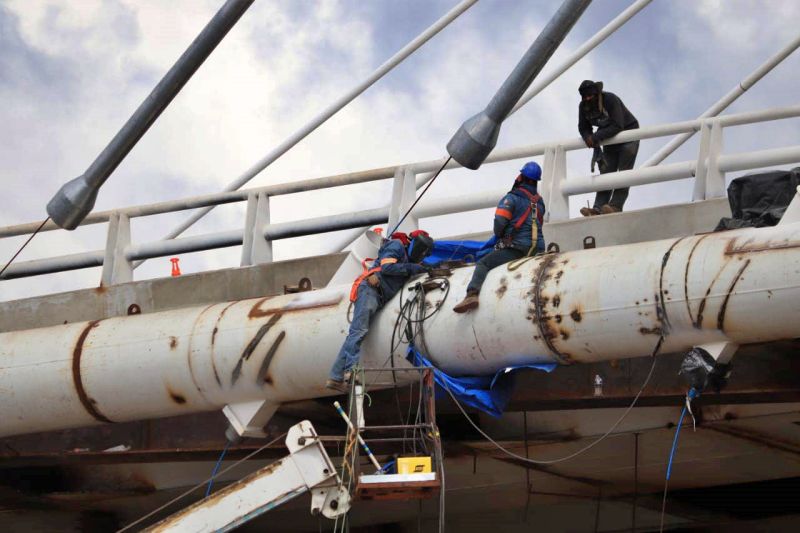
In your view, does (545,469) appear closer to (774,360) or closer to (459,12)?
(774,360)

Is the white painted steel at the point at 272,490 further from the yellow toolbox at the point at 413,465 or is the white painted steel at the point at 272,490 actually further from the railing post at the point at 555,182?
the railing post at the point at 555,182

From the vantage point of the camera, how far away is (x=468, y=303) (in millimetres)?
10602

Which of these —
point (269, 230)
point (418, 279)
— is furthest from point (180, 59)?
point (418, 279)

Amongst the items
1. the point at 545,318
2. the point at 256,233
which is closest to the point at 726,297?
the point at 545,318

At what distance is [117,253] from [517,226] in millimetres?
6096

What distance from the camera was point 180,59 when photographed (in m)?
12.9

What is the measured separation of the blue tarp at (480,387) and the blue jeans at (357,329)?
0.47 m

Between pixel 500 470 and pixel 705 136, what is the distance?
4.34m

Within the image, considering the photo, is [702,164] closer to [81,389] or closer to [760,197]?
[760,197]

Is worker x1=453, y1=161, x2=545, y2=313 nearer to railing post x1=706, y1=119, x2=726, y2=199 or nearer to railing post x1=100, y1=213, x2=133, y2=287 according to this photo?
railing post x1=706, y1=119, x2=726, y2=199

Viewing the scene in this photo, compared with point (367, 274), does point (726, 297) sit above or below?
below

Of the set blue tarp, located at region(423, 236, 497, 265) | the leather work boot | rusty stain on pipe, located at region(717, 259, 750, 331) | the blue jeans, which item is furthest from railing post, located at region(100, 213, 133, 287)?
rusty stain on pipe, located at region(717, 259, 750, 331)

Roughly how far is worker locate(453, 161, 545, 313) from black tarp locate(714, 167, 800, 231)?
1.62 metres

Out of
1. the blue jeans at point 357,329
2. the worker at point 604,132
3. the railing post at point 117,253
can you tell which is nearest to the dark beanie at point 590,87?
the worker at point 604,132
